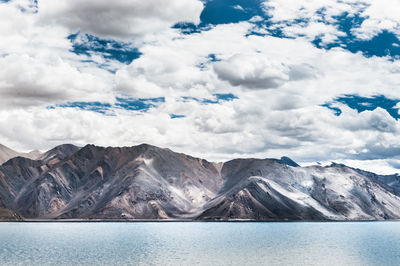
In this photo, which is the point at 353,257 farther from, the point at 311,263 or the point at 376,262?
the point at 311,263

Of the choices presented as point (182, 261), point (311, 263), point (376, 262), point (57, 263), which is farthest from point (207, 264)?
point (376, 262)

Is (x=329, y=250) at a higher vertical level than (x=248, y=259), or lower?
lower

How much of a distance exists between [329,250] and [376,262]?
28.2 metres

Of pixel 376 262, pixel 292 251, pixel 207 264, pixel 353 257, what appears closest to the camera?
pixel 207 264

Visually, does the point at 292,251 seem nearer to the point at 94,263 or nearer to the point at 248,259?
the point at 248,259

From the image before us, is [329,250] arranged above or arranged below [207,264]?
below

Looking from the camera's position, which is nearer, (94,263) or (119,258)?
(94,263)

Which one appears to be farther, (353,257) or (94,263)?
(353,257)

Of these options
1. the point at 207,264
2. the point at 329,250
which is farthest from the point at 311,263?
the point at 329,250

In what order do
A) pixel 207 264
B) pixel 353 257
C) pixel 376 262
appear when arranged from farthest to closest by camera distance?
pixel 353 257
pixel 376 262
pixel 207 264

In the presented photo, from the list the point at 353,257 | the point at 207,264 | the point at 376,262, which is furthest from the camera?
the point at 353,257

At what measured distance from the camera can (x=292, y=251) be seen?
13138 centimetres

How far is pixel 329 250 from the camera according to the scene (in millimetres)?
135875

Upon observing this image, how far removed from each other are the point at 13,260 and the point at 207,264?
136 ft
